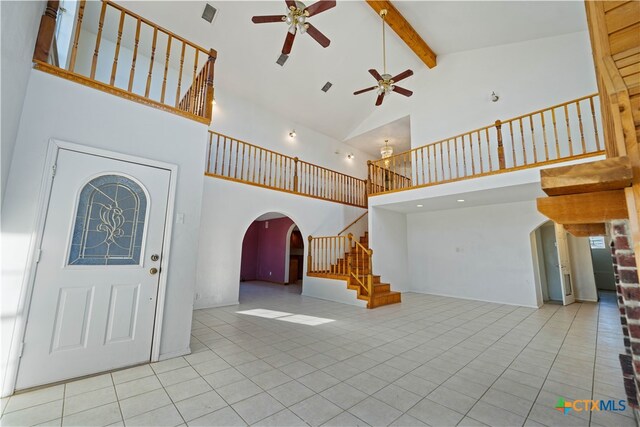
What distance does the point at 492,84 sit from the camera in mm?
6531

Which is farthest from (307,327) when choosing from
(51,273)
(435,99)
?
(435,99)

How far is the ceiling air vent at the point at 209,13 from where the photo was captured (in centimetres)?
535

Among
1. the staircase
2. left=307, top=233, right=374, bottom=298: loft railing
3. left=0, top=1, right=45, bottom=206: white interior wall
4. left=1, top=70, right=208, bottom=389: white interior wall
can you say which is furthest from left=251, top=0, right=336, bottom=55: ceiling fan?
left=307, top=233, right=374, bottom=298: loft railing

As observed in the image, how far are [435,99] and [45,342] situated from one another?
888 cm

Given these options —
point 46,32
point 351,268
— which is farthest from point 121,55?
point 351,268

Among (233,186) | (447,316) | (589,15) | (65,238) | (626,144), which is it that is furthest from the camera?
(233,186)

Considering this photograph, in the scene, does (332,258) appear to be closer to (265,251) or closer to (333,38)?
(265,251)

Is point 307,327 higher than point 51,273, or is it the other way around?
point 51,273

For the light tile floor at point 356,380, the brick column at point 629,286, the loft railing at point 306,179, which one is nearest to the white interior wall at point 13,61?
the light tile floor at point 356,380

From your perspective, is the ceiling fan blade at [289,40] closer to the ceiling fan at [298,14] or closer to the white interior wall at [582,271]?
the ceiling fan at [298,14]

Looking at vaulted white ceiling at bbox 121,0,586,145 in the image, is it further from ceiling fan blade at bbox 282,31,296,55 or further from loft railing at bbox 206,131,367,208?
ceiling fan blade at bbox 282,31,296,55

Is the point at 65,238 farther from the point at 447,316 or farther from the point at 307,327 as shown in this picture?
the point at 447,316

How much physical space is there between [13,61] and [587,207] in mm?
3693

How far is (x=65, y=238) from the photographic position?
7.62ft
